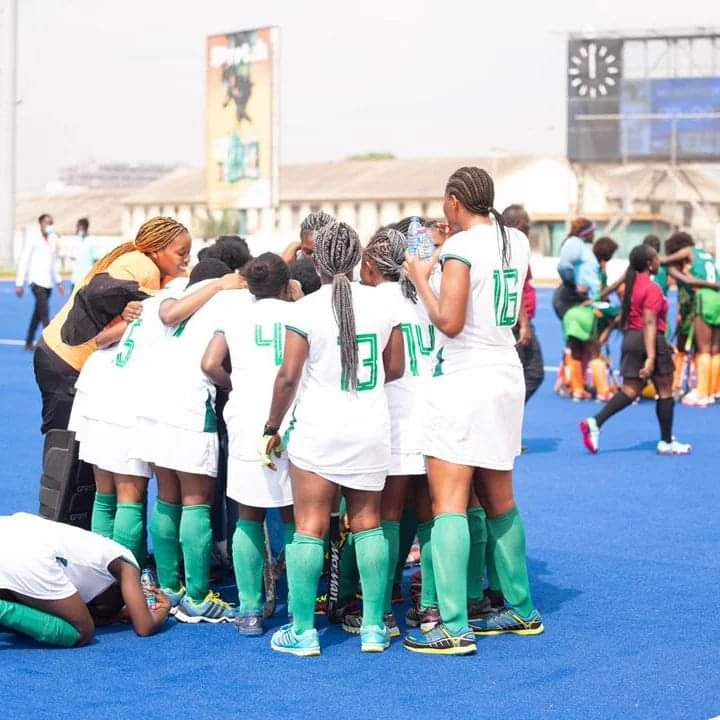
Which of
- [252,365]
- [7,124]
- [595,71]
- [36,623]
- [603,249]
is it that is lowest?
[36,623]

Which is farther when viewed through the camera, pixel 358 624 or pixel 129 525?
pixel 129 525

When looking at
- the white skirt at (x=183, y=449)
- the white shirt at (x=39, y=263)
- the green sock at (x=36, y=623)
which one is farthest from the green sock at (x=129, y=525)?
the white shirt at (x=39, y=263)

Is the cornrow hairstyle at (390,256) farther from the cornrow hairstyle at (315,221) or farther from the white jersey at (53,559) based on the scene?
the white jersey at (53,559)

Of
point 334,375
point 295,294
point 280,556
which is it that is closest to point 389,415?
point 334,375

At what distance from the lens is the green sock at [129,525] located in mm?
6707

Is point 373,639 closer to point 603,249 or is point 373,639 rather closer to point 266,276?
point 266,276

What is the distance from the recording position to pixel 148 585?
662 centimetres

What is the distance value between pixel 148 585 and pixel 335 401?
1.44 meters

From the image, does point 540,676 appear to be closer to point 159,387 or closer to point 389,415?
point 389,415

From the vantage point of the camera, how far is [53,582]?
19.5ft

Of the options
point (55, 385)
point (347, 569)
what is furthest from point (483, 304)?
point (55, 385)

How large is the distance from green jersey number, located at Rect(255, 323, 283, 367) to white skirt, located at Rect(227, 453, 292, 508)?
45 cm

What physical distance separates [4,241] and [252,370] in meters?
52.1

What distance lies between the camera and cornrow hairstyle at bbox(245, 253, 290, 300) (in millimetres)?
6246
